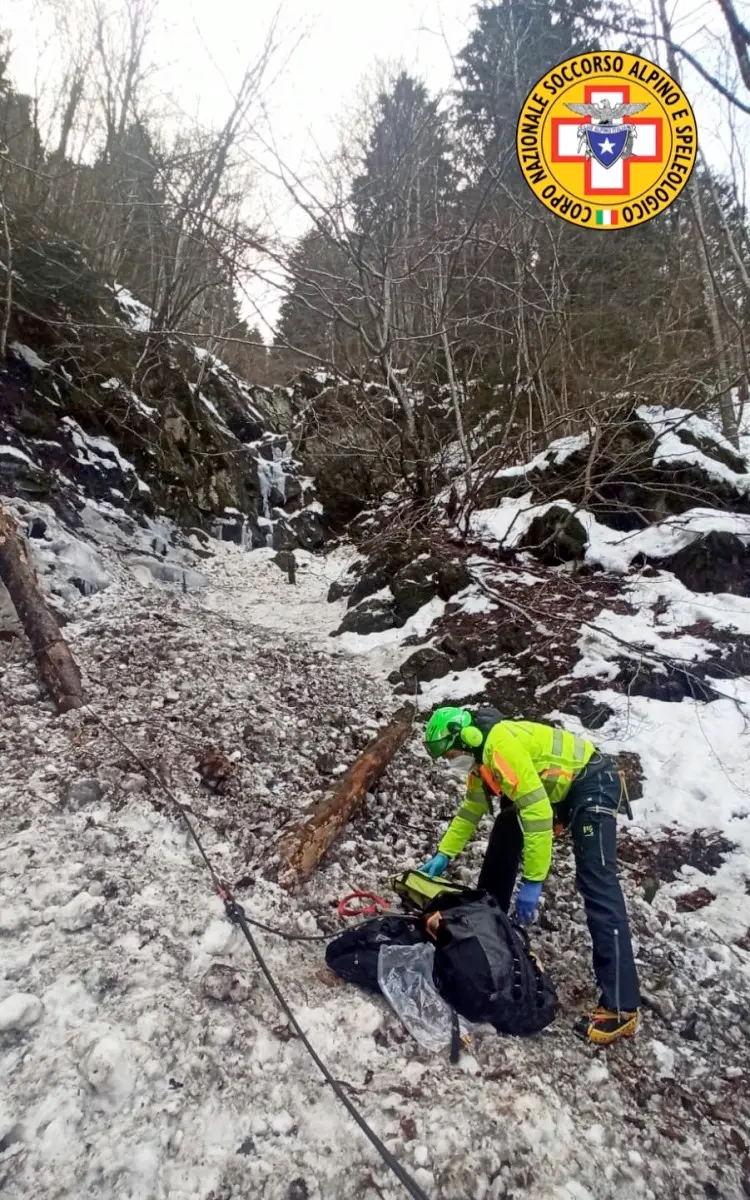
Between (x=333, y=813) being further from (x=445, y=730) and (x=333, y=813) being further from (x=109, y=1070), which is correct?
(x=109, y=1070)

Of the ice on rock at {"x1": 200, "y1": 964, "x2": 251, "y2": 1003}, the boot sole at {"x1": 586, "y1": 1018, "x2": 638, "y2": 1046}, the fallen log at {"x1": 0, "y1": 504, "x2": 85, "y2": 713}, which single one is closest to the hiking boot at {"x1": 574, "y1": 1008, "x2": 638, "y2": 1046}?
the boot sole at {"x1": 586, "y1": 1018, "x2": 638, "y2": 1046}

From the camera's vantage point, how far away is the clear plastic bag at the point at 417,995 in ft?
9.02

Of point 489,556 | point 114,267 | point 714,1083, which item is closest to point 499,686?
point 489,556

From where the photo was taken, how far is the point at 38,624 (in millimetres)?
5805

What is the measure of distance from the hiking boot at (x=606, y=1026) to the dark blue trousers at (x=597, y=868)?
4 centimetres

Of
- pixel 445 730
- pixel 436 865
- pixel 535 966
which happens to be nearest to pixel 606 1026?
pixel 535 966

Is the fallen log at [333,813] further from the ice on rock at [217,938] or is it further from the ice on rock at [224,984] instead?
the ice on rock at [224,984]

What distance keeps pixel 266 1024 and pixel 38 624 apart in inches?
177

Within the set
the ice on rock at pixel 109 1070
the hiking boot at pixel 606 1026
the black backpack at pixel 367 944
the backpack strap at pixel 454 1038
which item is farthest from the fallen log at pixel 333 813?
the hiking boot at pixel 606 1026

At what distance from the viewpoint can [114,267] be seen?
16984 mm

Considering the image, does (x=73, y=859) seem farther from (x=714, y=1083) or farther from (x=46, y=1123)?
(x=714, y=1083)

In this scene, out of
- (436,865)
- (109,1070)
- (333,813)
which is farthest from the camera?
(333,813)

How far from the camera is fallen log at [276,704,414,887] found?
3746mm

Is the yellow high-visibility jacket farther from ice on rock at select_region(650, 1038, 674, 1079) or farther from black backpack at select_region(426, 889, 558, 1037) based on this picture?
ice on rock at select_region(650, 1038, 674, 1079)
